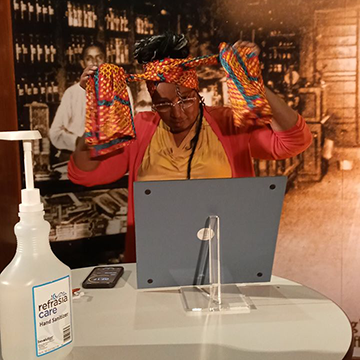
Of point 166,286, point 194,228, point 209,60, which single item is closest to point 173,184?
point 194,228

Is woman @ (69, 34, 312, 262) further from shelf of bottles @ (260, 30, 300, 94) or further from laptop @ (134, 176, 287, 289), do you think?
laptop @ (134, 176, 287, 289)

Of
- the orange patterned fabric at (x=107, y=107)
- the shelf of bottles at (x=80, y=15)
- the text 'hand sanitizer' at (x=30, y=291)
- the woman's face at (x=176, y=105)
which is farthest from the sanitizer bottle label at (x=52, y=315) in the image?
the shelf of bottles at (x=80, y=15)

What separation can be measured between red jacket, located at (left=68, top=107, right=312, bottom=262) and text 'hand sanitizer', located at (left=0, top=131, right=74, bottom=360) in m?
1.14

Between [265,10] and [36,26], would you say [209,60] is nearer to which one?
[265,10]

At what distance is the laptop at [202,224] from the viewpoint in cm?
98

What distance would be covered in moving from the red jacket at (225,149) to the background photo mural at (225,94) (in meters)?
0.35

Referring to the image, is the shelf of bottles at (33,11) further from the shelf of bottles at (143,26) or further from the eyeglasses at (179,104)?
the eyeglasses at (179,104)

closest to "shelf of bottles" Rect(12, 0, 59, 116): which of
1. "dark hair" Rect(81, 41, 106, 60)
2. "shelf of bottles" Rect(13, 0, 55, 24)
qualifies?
"shelf of bottles" Rect(13, 0, 55, 24)

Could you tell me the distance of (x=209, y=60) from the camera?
161cm

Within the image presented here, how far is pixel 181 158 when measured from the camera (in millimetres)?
1831

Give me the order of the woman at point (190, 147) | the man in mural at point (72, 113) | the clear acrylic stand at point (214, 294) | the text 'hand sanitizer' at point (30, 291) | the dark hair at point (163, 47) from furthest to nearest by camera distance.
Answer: the man in mural at point (72, 113)
the woman at point (190, 147)
the dark hair at point (163, 47)
the clear acrylic stand at point (214, 294)
the text 'hand sanitizer' at point (30, 291)

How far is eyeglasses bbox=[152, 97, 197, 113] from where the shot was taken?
1718 mm

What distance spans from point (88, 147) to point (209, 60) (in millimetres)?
598

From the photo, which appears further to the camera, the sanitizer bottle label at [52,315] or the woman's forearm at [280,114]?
the woman's forearm at [280,114]
